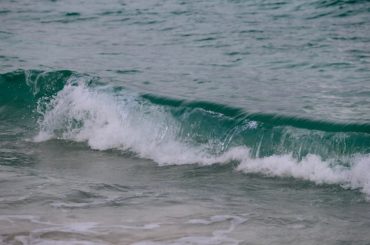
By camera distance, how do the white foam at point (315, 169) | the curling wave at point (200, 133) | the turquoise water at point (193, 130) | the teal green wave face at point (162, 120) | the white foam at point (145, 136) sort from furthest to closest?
the teal green wave face at point (162, 120) < the curling wave at point (200, 133) < the white foam at point (145, 136) < the white foam at point (315, 169) < the turquoise water at point (193, 130)

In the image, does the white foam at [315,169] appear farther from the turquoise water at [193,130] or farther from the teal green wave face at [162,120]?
the teal green wave face at [162,120]

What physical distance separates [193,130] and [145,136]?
692 mm

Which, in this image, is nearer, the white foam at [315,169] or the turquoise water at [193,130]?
the turquoise water at [193,130]

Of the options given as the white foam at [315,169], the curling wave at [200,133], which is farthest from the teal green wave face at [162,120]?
the white foam at [315,169]

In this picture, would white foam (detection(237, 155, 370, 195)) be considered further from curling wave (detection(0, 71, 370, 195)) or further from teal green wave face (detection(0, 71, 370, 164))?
teal green wave face (detection(0, 71, 370, 164))

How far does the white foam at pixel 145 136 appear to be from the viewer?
7207 millimetres

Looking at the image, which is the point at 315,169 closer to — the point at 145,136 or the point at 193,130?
the point at 193,130

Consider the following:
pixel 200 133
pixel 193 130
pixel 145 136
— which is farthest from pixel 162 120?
pixel 200 133

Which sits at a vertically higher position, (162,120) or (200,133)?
(162,120)

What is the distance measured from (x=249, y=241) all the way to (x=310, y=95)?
4831 millimetres

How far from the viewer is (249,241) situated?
17.4ft

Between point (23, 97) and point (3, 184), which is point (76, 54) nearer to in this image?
point (23, 97)

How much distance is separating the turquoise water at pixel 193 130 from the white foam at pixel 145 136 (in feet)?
0.08

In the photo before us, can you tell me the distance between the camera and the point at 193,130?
9.02m
